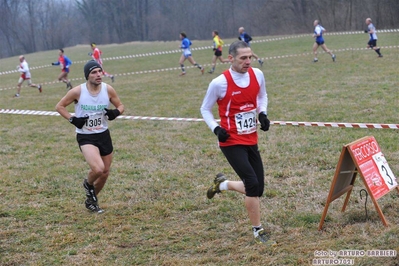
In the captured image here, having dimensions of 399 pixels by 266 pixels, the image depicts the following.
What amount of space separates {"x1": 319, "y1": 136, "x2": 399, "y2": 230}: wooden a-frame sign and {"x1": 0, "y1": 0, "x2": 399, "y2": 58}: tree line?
150 feet

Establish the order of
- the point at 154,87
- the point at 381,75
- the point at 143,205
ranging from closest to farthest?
1. the point at 143,205
2. the point at 381,75
3. the point at 154,87

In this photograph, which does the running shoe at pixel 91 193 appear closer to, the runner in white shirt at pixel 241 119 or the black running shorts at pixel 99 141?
the black running shorts at pixel 99 141

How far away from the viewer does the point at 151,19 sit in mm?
78312

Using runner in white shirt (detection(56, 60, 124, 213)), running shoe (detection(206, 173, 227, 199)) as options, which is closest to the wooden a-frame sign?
running shoe (detection(206, 173, 227, 199))

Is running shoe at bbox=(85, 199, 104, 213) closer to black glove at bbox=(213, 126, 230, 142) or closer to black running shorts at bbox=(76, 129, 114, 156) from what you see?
black running shorts at bbox=(76, 129, 114, 156)

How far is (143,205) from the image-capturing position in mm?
6863

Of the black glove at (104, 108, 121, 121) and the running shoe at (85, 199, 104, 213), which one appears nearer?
the black glove at (104, 108, 121, 121)

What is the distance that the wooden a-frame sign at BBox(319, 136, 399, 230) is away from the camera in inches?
206

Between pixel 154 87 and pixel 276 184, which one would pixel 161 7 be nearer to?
pixel 154 87

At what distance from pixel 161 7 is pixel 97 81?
7438 centimetres

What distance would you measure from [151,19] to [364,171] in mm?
75370

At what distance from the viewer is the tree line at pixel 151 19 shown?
175ft

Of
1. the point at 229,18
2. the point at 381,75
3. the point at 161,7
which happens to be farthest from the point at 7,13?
the point at 381,75

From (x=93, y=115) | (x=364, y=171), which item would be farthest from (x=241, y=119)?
(x=93, y=115)
